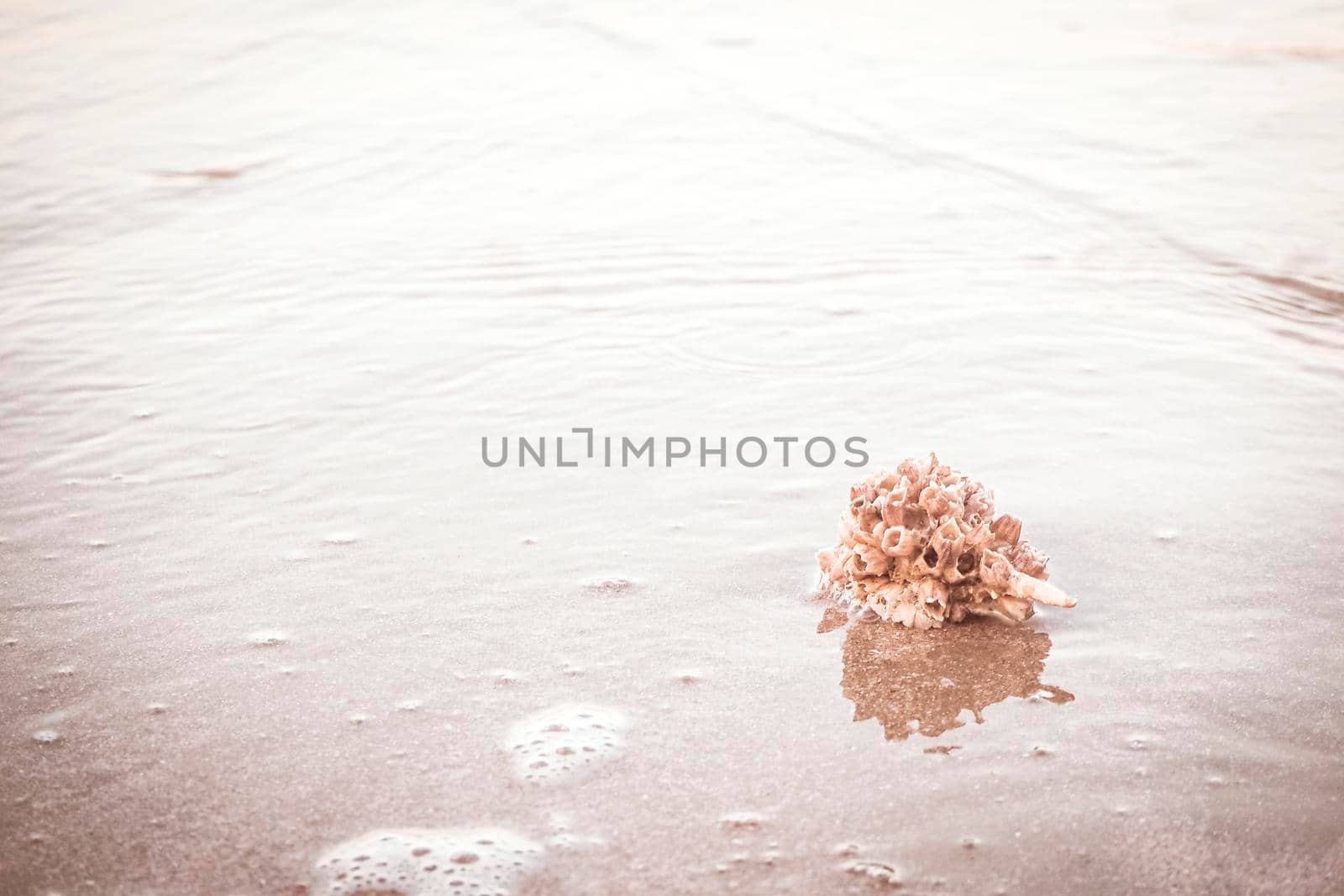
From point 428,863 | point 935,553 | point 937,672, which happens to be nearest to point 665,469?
point 935,553

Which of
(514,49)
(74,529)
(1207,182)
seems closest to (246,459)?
(74,529)

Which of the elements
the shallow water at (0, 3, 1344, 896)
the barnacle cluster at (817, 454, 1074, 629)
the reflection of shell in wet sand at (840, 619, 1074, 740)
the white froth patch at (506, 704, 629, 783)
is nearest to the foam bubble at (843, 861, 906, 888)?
the shallow water at (0, 3, 1344, 896)

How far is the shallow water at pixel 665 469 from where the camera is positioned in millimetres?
2350

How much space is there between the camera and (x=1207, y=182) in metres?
5.80

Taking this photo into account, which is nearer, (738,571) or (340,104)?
(738,571)

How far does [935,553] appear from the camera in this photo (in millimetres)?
2814

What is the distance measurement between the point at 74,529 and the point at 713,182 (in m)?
3.57

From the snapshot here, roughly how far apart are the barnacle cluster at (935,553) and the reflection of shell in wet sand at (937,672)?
48mm

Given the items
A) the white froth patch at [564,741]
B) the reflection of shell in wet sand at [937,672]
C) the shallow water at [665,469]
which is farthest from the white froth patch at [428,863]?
the reflection of shell in wet sand at [937,672]

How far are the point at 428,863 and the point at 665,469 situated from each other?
166 centimetres

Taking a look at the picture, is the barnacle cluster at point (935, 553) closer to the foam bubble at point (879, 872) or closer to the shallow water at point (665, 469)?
the shallow water at point (665, 469)

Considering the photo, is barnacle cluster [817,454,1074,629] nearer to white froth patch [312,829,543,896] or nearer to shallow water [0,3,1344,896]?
shallow water [0,3,1344,896]

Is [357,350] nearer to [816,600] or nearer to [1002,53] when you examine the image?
[816,600]

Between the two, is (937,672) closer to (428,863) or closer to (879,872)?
(879,872)
